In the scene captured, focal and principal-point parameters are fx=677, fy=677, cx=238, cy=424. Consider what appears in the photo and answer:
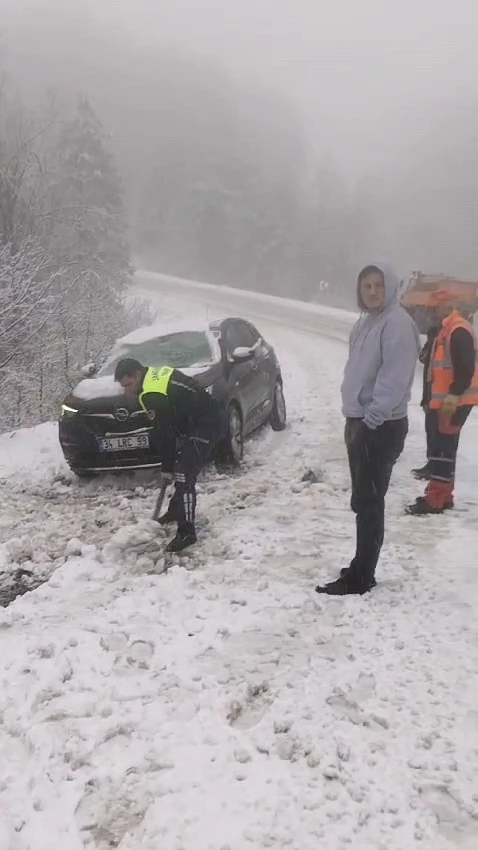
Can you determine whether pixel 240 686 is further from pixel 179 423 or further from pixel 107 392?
pixel 107 392

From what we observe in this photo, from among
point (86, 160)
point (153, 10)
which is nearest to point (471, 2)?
point (153, 10)

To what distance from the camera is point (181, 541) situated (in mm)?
5027

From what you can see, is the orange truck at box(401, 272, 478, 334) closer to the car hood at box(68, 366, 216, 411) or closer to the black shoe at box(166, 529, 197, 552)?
the car hood at box(68, 366, 216, 411)

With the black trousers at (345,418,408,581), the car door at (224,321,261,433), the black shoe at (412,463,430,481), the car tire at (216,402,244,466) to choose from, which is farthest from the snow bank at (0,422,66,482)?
the black trousers at (345,418,408,581)

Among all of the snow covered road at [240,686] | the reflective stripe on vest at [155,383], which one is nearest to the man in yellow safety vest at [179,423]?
the reflective stripe on vest at [155,383]

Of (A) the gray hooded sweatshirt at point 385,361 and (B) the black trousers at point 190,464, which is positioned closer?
(A) the gray hooded sweatshirt at point 385,361

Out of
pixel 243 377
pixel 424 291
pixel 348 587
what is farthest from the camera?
pixel 424 291

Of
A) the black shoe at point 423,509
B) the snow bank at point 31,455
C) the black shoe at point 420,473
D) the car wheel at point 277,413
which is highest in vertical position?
the black shoe at point 423,509

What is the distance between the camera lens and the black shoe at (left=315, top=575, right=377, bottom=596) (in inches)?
166

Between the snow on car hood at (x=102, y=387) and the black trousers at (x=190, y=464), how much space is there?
5.81 ft

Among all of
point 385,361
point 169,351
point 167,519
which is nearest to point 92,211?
point 169,351

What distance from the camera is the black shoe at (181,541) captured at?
5.01 meters

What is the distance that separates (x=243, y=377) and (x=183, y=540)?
10.1 ft

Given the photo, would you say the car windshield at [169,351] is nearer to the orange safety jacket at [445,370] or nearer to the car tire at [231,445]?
the car tire at [231,445]
